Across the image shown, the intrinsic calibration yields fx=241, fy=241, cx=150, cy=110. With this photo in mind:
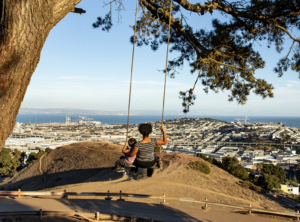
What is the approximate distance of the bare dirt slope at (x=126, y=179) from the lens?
1220 cm

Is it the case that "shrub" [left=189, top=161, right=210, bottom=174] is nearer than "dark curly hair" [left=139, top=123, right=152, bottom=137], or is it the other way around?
"dark curly hair" [left=139, top=123, right=152, bottom=137]

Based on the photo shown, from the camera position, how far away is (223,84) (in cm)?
915

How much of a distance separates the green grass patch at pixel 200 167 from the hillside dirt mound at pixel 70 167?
5.12 meters

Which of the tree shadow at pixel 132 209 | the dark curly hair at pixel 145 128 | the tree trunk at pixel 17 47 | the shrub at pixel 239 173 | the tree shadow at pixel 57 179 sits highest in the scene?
the tree trunk at pixel 17 47

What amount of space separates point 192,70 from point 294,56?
11.4ft

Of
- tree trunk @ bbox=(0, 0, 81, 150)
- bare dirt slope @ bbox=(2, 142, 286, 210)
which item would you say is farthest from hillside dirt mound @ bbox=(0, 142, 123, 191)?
tree trunk @ bbox=(0, 0, 81, 150)

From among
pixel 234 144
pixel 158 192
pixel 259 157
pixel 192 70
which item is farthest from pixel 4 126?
pixel 234 144

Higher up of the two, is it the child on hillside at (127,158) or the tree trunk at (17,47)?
the tree trunk at (17,47)

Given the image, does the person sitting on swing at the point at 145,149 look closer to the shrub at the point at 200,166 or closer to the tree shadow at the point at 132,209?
the tree shadow at the point at 132,209

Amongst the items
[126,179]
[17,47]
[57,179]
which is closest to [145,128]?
[17,47]

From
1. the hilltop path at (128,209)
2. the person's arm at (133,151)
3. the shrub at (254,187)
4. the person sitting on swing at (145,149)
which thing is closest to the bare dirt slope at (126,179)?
the shrub at (254,187)

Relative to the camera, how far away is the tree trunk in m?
3.14

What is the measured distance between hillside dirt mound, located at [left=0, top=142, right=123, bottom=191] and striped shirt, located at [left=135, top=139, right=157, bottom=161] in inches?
465

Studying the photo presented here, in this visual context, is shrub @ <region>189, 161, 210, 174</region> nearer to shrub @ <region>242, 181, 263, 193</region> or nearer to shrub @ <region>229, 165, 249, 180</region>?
shrub @ <region>242, 181, 263, 193</region>
